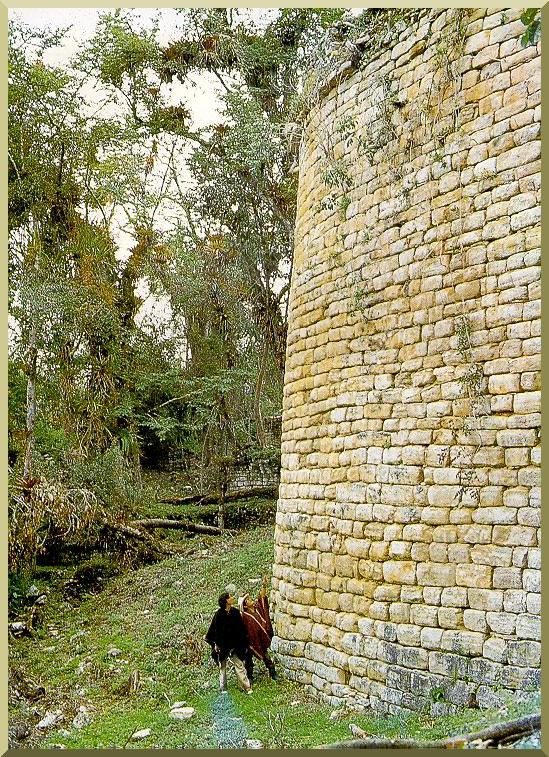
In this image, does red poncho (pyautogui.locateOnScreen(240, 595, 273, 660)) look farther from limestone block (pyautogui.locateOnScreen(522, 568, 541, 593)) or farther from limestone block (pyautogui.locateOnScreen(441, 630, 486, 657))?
limestone block (pyautogui.locateOnScreen(522, 568, 541, 593))

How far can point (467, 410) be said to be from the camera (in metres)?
4.27

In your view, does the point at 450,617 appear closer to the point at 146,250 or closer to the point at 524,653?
the point at 524,653

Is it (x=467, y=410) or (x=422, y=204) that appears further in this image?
(x=422, y=204)

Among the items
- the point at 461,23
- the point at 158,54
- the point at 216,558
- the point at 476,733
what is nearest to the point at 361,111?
the point at 461,23

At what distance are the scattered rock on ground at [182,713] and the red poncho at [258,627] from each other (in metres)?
0.59

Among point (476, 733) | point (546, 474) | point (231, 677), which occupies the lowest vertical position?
point (231, 677)

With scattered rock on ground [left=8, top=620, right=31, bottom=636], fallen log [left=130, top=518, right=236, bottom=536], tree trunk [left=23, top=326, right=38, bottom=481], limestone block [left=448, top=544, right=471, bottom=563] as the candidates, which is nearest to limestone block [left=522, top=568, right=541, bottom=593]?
limestone block [left=448, top=544, right=471, bottom=563]

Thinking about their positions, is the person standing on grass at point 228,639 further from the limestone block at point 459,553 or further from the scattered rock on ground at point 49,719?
the limestone block at point 459,553

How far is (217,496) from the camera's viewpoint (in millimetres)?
10492

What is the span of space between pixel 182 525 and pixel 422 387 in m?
6.37

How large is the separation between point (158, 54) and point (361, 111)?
20.2 feet

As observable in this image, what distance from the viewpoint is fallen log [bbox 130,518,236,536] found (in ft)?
32.5

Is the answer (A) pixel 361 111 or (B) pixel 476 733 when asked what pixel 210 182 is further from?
(B) pixel 476 733

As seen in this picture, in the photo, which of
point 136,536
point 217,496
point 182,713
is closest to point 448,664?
point 182,713
